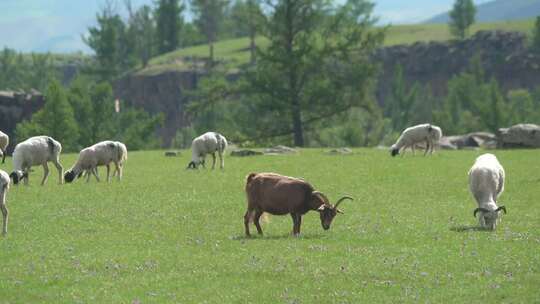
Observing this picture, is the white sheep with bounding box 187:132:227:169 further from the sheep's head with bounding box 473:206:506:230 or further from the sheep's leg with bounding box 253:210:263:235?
the sheep's head with bounding box 473:206:506:230

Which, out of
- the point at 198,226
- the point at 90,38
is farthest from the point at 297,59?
the point at 90,38

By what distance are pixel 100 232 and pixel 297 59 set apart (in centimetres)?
5297

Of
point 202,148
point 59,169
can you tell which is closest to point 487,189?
point 59,169

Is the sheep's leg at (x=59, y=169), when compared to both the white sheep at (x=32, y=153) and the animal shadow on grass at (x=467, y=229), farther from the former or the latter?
the animal shadow on grass at (x=467, y=229)

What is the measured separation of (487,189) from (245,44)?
6353 inches

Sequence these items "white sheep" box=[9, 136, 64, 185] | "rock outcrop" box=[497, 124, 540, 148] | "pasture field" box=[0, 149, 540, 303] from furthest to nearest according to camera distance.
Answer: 1. "rock outcrop" box=[497, 124, 540, 148]
2. "white sheep" box=[9, 136, 64, 185]
3. "pasture field" box=[0, 149, 540, 303]

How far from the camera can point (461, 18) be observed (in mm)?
160250

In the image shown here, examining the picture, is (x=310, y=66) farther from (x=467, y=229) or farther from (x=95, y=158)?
(x=467, y=229)

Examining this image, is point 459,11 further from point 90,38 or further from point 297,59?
point 297,59

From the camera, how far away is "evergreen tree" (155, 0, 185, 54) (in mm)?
170500

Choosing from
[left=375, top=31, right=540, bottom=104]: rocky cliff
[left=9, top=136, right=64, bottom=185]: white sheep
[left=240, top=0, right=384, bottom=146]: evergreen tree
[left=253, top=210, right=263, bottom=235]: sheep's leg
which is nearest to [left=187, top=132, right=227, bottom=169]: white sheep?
[left=9, top=136, right=64, bottom=185]: white sheep

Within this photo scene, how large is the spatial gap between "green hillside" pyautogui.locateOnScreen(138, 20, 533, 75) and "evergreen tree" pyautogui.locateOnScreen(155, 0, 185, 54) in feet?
18.7

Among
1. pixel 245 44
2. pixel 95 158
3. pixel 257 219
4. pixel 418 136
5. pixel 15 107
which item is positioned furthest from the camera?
pixel 245 44

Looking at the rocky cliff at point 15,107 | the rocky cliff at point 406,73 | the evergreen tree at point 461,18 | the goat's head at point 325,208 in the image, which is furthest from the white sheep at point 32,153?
Answer: the evergreen tree at point 461,18
